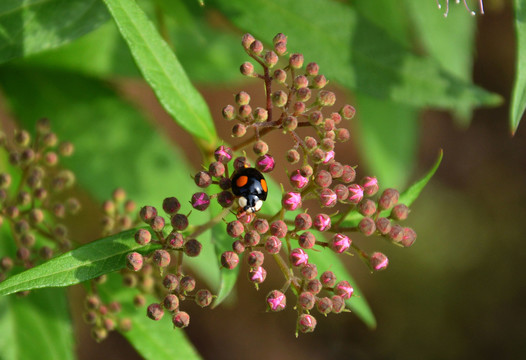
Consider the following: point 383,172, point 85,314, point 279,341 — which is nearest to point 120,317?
point 85,314

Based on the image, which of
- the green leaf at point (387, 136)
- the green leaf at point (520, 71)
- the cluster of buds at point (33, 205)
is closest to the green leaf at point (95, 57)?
the cluster of buds at point (33, 205)

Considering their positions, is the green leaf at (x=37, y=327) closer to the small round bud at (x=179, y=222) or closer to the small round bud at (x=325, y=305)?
the small round bud at (x=179, y=222)

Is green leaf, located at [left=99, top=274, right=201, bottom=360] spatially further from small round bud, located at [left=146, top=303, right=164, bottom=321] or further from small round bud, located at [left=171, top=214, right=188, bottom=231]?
small round bud, located at [left=171, top=214, right=188, bottom=231]

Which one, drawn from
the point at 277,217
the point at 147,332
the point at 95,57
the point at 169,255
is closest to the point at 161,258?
the point at 169,255

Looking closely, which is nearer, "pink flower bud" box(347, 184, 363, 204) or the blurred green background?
"pink flower bud" box(347, 184, 363, 204)

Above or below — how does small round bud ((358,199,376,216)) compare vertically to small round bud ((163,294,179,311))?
above

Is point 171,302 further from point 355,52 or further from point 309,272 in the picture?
point 355,52

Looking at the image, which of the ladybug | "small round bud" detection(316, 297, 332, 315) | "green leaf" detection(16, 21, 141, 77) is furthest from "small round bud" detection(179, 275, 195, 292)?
"green leaf" detection(16, 21, 141, 77)
